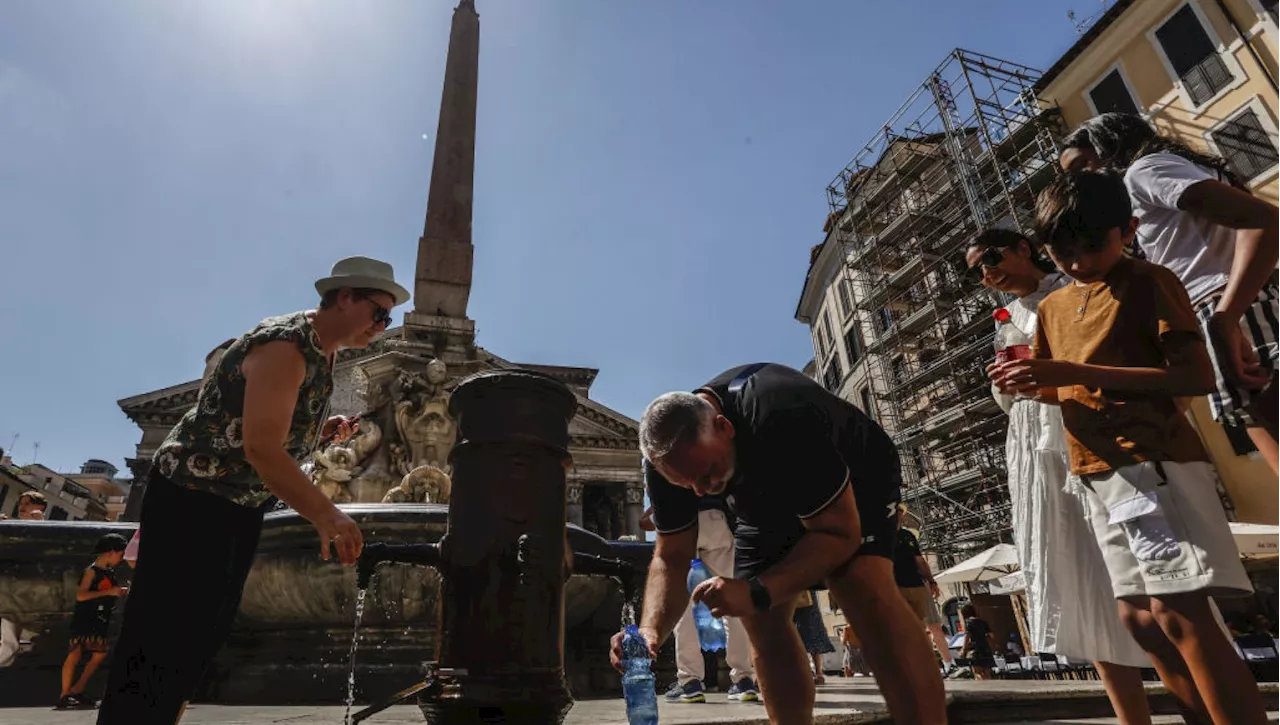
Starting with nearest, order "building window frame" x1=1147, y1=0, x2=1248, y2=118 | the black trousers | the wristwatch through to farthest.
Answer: the wristwatch < the black trousers < "building window frame" x1=1147, y1=0, x2=1248, y2=118

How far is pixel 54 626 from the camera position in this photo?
4.67 metres

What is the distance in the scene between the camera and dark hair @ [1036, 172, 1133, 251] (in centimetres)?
181

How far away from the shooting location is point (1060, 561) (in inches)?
85.6

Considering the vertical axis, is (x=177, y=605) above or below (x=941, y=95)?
Result: below

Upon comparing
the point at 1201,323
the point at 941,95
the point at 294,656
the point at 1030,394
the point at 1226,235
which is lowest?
the point at 294,656

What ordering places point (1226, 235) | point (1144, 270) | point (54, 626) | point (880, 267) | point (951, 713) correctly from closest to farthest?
1. point (1144, 270)
2. point (1226, 235)
3. point (951, 713)
4. point (54, 626)
5. point (880, 267)

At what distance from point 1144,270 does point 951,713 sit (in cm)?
216

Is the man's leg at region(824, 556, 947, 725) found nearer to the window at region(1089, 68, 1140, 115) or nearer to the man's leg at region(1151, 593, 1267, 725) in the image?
the man's leg at region(1151, 593, 1267, 725)

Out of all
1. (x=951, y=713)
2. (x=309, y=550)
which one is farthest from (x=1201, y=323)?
(x=309, y=550)

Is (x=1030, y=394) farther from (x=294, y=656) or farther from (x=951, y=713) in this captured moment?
(x=294, y=656)

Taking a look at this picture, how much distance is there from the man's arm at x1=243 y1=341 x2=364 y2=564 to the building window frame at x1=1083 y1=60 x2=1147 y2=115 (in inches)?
848

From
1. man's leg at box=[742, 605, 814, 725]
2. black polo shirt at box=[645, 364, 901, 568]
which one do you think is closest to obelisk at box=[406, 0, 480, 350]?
black polo shirt at box=[645, 364, 901, 568]

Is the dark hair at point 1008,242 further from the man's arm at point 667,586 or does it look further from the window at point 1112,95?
the window at point 1112,95

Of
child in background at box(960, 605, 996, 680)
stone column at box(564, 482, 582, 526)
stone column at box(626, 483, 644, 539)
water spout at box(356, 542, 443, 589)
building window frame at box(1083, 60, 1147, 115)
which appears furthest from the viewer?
stone column at box(626, 483, 644, 539)
